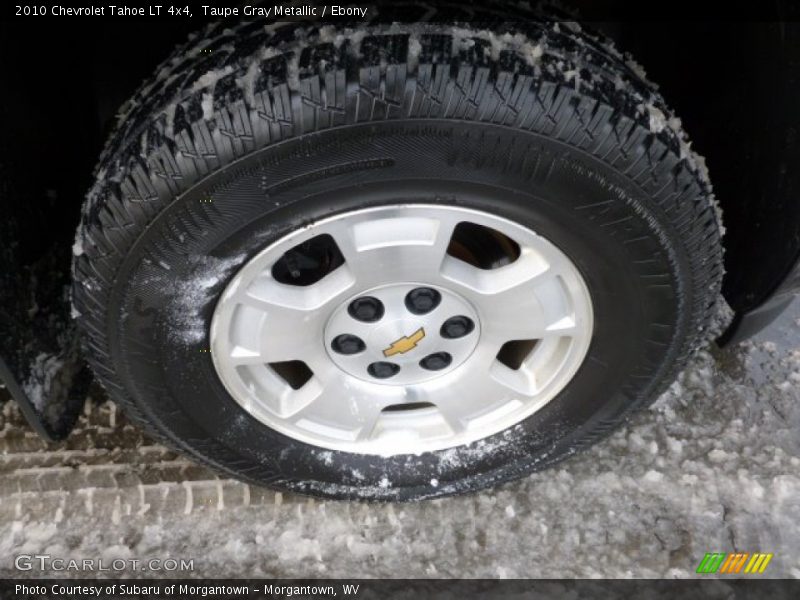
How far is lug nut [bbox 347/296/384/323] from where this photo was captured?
1742 mm

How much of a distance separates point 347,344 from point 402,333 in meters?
0.13

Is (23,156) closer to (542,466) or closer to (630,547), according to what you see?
(542,466)

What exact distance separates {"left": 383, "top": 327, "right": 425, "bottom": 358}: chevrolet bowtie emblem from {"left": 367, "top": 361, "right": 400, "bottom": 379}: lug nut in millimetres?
43

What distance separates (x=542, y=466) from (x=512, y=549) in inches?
10.3

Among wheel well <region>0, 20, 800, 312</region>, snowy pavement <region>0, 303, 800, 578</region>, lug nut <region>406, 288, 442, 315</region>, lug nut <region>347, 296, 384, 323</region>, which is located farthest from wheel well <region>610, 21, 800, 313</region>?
lug nut <region>347, 296, 384, 323</region>

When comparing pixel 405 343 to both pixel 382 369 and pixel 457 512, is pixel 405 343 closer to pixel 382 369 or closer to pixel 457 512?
pixel 382 369

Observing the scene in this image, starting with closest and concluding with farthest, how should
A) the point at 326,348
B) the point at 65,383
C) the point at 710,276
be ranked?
the point at 710,276, the point at 326,348, the point at 65,383

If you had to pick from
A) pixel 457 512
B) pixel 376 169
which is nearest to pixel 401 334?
pixel 376 169

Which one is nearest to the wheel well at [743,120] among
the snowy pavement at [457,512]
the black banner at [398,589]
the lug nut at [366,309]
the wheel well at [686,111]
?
the wheel well at [686,111]

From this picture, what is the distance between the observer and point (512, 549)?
2156 mm

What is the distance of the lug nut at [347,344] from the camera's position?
1.82 meters

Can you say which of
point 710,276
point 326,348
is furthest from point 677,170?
point 326,348

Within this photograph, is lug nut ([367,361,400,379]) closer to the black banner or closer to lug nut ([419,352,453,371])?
lug nut ([419,352,453,371])

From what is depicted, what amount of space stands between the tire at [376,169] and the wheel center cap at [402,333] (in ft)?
0.57
